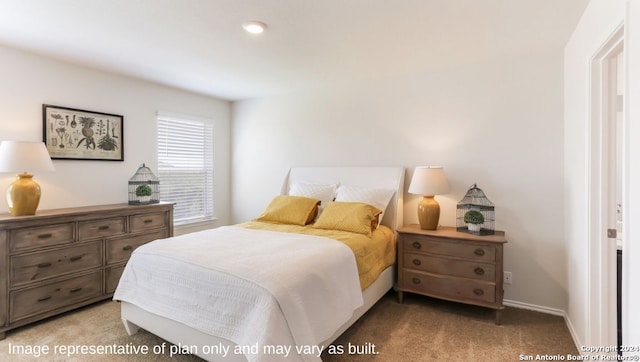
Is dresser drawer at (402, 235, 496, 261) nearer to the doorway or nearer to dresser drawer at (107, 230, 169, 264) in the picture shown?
the doorway

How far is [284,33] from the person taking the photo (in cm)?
244

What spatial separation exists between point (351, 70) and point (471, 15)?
1405 millimetres

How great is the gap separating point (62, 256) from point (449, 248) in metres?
3.47

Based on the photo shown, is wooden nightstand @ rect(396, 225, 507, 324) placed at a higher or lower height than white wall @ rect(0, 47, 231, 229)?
lower

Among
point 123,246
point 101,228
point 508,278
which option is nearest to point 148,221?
point 123,246

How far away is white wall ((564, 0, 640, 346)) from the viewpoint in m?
1.34

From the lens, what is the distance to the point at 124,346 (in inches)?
89.1

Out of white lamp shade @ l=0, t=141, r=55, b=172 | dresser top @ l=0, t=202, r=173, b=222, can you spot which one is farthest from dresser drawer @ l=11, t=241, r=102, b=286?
white lamp shade @ l=0, t=141, r=55, b=172

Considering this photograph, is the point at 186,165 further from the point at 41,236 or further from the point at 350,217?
the point at 350,217

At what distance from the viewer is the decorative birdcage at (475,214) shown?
9.35ft

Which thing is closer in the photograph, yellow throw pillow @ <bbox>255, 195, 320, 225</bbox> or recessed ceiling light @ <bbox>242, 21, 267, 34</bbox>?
recessed ceiling light @ <bbox>242, 21, 267, 34</bbox>

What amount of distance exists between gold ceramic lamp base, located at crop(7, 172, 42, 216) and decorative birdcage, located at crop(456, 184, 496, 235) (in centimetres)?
385

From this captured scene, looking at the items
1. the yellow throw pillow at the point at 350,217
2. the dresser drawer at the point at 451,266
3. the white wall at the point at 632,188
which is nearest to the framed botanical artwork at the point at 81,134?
the yellow throw pillow at the point at 350,217

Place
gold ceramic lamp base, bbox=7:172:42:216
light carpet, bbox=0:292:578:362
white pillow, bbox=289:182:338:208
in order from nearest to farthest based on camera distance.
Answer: light carpet, bbox=0:292:578:362
gold ceramic lamp base, bbox=7:172:42:216
white pillow, bbox=289:182:338:208
